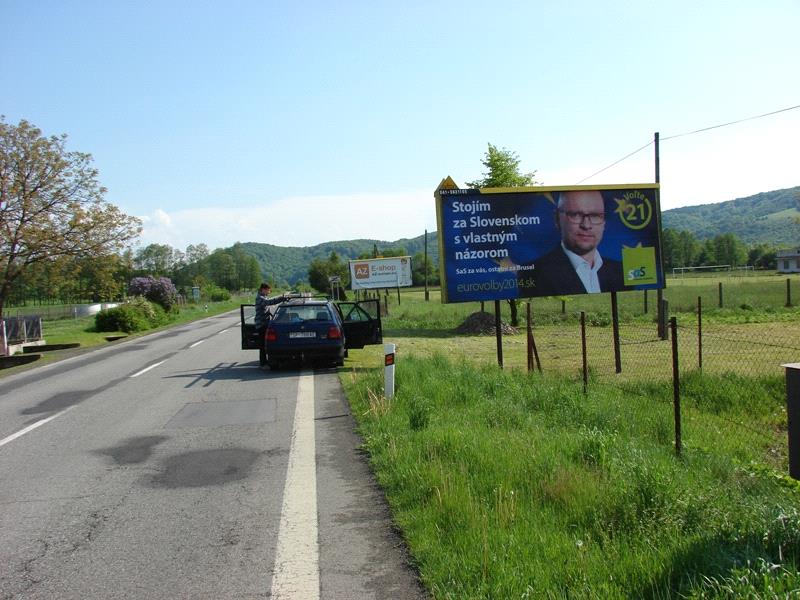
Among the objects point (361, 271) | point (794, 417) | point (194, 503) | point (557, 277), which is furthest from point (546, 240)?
point (361, 271)

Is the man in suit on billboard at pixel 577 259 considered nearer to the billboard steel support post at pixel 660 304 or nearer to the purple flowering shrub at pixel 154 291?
the billboard steel support post at pixel 660 304

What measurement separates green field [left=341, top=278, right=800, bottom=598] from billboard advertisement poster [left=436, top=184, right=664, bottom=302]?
2.97 meters

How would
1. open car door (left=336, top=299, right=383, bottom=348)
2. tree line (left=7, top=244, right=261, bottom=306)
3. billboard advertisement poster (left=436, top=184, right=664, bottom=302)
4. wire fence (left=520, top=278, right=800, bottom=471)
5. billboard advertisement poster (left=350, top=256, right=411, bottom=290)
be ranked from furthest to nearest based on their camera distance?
billboard advertisement poster (left=350, top=256, right=411, bottom=290) < tree line (left=7, top=244, right=261, bottom=306) < open car door (left=336, top=299, right=383, bottom=348) < billboard advertisement poster (left=436, top=184, right=664, bottom=302) < wire fence (left=520, top=278, right=800, bottom=471)

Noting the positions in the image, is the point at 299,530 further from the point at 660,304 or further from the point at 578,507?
the point at 660,304

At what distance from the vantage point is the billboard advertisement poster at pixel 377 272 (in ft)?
181

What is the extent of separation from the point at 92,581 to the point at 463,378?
23.8 feet

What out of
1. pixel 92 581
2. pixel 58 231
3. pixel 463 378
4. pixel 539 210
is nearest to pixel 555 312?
pixel 539 210

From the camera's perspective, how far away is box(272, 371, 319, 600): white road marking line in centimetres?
394

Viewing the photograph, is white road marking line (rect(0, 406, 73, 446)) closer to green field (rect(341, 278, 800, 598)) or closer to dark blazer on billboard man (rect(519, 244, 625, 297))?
green field (rect(341, 278, 800, 598))

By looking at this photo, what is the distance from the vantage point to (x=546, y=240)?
1465 cm

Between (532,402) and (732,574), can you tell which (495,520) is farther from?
(532,402)

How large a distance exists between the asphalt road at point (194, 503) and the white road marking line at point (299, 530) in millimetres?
15

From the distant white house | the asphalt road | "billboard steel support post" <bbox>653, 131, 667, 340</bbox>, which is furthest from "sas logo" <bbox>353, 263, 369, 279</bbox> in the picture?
the distant white house

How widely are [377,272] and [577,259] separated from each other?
135 feet
